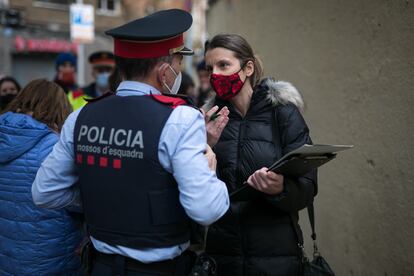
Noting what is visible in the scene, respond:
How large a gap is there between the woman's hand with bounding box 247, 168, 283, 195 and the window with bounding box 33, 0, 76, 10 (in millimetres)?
22303

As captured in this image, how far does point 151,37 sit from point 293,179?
39.0 inches

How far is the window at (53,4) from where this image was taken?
21.9m

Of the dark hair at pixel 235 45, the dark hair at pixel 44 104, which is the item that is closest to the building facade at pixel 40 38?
the dark hair at pixel 44 104

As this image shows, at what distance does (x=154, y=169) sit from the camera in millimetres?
1752

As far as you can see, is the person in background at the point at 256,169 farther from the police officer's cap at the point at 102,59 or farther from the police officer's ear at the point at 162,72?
the police officer's cap at the point at 102,59

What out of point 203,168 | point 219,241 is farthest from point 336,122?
point 203,168

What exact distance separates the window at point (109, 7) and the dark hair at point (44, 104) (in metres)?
22.8

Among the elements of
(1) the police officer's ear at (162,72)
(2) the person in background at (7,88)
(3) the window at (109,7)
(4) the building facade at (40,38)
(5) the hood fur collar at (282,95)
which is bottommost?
(4) the building facade at (40,38)

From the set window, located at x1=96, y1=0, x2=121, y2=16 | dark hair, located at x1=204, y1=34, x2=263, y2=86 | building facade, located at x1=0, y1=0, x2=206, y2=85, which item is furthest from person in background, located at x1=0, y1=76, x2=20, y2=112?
window, located at x1=96, y1=0, x2=121, y2=16

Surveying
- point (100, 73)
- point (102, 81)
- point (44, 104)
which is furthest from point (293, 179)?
point (100, 73)

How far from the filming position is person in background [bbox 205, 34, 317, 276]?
7.63 feet

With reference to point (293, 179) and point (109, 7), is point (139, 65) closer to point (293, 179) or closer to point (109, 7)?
point (293, 179)

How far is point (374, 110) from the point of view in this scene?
3.11m

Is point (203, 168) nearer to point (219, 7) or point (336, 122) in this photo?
point (336, 122)
